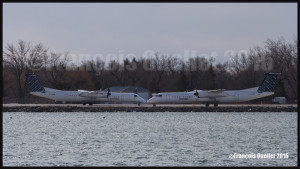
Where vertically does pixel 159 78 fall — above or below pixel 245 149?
above

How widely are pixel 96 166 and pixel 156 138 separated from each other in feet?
40.4

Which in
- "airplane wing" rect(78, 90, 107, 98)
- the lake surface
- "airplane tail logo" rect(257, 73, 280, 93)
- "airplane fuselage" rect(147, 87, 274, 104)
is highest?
"airplane tail logo" rect(257, 73, 280, 93)

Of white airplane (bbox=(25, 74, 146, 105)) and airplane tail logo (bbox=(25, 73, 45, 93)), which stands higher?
airplane tail logo (bbox=(25, 73, 45, 93))

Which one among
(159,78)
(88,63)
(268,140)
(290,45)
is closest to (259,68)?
(290,45)

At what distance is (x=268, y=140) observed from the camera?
37.6 meters

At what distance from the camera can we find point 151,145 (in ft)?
113

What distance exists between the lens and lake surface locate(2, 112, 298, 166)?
2831 centimetres

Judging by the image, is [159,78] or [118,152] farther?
[159,78]

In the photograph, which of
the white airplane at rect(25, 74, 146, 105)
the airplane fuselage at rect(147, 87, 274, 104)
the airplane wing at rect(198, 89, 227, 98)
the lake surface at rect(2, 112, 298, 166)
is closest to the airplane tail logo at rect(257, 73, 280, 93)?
the airplane fuselage at rect(147, 87, 274, 104)

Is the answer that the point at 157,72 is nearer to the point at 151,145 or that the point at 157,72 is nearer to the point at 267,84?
the point at 267,84

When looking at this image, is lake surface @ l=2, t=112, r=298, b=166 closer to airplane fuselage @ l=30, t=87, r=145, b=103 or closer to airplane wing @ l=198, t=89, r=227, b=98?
airplane wing @ l=198, t=89, r=227, b=98

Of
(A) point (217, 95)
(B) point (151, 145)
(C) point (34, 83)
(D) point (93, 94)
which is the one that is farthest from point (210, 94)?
(B) point (151, 145)

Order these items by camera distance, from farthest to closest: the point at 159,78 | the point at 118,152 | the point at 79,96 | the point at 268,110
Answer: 1. the point at 159,78
2. the point at 79,96
3. the point at 268,110
4. the point at 118,152

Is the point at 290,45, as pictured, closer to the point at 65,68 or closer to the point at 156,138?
the point at 65,68
